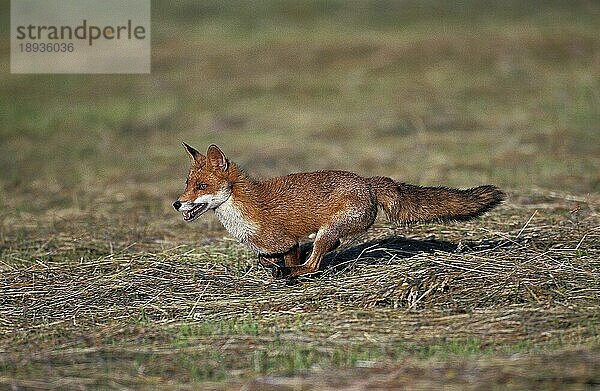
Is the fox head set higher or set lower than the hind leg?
higher

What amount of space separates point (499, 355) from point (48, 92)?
18.3m

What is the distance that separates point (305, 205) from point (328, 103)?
12699 millimetres

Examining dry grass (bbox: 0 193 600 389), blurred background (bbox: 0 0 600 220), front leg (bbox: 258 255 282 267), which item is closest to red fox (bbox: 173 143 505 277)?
front leg (bbox: 258 255 282 267)

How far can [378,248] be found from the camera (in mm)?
7863

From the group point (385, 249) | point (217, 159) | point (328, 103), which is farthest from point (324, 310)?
point (328, 103)

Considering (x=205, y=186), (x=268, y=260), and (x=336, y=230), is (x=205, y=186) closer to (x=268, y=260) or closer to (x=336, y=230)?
(x=268, y=260)

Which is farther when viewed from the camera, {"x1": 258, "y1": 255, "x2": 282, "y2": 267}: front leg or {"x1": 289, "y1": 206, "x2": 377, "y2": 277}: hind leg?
{"x1": 258, "y1": 255, "x2": 282, "y2": 267}: front leg

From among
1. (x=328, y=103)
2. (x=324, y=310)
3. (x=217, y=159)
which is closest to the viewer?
(x=324, y=310)

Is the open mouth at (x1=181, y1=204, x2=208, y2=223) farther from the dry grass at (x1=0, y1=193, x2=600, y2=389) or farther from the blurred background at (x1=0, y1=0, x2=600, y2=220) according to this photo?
the blurred background at (x1=0, y1=0, x2=600, y2=220)

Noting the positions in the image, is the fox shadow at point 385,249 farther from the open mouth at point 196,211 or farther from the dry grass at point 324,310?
the open mouth at point 196,211

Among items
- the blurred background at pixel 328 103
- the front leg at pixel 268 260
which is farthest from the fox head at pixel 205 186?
the blurred background at pixel 328 103

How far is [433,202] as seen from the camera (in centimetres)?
730

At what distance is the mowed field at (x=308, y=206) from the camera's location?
5656mm

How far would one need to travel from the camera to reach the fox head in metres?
7.17
